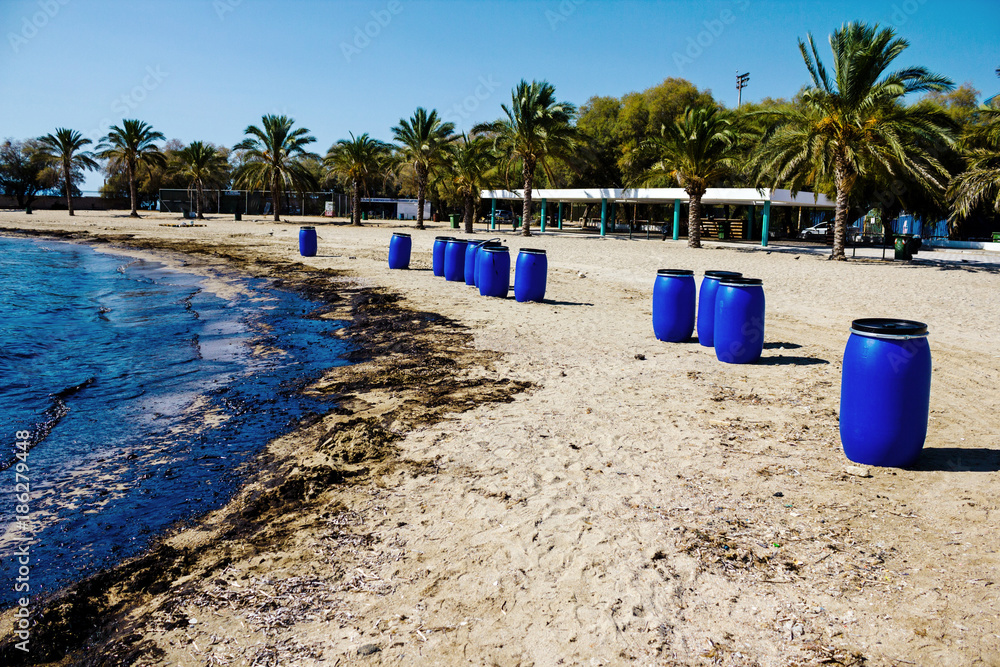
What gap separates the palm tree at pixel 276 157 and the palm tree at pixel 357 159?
1593 mm

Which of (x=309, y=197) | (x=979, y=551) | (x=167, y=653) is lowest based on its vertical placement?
(x=167, y=653)

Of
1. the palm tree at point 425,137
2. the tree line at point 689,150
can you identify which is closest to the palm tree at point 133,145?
the tree line at point 689,150

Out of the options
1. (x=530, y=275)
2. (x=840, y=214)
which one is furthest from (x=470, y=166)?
(x=530, y=275)

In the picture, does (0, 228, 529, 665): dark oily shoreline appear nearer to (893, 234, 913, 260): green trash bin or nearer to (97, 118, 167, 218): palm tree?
(893, 234, 913, 260): green trash bin

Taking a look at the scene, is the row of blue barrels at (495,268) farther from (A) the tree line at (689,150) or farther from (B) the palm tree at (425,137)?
(B) the palm tree at (425,137)

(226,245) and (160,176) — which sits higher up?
(160,176)

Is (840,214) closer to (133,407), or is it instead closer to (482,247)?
(482,247)

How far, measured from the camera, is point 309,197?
2459 inches

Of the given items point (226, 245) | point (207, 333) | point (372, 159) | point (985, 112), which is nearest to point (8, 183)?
point (372, 159)

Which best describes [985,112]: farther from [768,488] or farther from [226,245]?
[226,245]

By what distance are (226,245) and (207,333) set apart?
1890cm

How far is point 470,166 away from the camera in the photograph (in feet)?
125

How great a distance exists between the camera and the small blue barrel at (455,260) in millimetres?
15641

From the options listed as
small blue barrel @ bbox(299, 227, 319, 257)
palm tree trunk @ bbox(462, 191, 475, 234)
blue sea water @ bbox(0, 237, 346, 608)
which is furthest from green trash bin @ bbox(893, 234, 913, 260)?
palm tree trunk @ bbox(462, 191, 475, 234)
